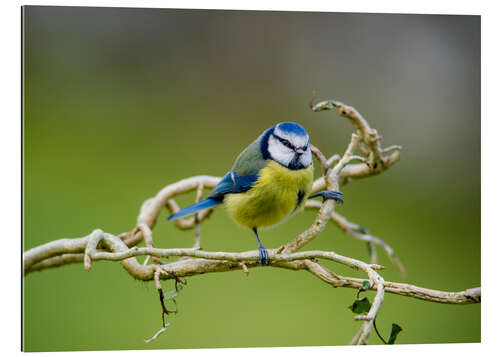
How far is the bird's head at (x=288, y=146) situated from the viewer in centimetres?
186

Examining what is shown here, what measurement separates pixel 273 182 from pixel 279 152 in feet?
0.39

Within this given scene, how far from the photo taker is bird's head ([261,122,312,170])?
73.4 inches

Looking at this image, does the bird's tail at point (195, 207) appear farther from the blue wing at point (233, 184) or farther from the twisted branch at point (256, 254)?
the twisted branch at point (256, 254)

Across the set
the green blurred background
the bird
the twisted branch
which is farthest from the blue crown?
the green blurred background

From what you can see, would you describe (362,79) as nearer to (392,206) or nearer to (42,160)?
(392,206)

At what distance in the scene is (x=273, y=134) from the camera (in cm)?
195

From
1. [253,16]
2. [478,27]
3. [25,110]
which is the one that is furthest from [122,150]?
[478,27]

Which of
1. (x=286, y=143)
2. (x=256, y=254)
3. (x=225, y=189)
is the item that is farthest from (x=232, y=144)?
(x=256, y=254)

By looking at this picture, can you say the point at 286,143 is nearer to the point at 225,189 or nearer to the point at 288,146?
the point at 288,146

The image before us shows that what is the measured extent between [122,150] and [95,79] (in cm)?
38

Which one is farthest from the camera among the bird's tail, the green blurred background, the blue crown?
the green blurred background

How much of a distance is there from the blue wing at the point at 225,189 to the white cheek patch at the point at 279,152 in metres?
0.11

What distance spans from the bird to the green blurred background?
361 mm

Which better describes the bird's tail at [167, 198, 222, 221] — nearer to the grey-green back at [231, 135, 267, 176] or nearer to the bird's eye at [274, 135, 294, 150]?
the grey-green back at [231, 135, 267, 176]
